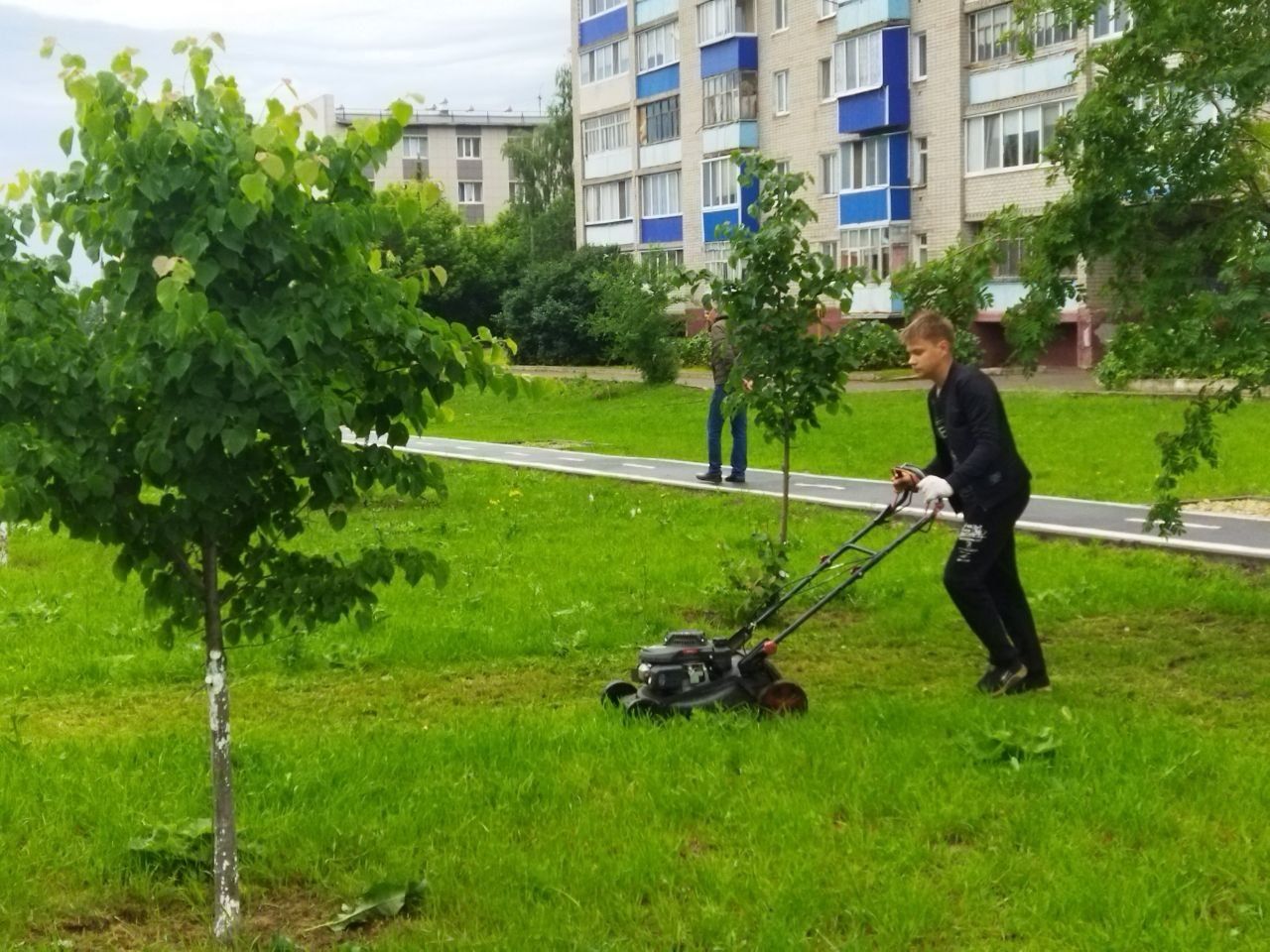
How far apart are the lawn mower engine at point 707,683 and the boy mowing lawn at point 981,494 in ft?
3.30

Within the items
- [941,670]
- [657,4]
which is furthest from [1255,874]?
[657,4]

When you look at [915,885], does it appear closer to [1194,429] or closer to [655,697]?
[655,697]

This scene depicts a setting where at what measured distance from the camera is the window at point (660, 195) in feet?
188

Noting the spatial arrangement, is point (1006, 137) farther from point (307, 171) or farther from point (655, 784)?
point (307, 171)

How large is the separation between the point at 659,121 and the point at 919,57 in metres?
16.4

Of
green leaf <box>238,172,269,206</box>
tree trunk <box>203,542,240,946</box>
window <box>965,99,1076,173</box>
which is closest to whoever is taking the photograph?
green leaf <box>238,172,269,206</box>

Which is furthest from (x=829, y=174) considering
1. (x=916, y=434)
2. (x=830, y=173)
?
(x=916, y=434)

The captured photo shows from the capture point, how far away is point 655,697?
297 inches

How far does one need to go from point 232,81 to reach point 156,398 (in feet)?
3.17

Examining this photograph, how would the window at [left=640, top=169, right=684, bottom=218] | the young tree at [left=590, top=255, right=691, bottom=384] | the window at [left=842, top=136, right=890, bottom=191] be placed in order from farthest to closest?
the window at [left=640, top=169, right=684, bottom=218], the window at [left=842, top=136, right=890, bottom=191], the young tree at [left=590, top=255, right=691, bottom=384]

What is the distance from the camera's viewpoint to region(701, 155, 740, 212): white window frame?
52.3 m

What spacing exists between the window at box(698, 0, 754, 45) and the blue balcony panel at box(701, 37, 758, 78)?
305 mm

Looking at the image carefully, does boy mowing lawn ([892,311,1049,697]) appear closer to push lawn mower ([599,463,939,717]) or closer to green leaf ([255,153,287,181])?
push lawn mower ([599,463,939,717])

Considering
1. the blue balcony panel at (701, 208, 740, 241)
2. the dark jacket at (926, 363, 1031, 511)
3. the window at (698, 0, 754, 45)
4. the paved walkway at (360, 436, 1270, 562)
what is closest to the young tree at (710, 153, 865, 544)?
the paved walkway at (360, 436, 1270, 562)
